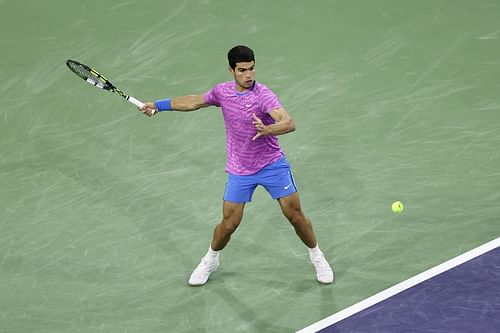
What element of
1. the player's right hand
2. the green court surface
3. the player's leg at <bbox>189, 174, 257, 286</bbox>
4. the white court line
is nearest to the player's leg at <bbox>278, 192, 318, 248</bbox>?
the player's leg at <bbox>189, 174, 257, 286</bbox>

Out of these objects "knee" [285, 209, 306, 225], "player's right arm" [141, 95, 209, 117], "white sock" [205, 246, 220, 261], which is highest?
"player's right arm" [141, 95, 209, 117]

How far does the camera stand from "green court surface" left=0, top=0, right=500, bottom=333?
35.7 ft

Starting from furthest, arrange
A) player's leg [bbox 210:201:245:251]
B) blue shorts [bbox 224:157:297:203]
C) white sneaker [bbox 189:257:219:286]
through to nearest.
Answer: white sneaker [bbox 189:257:219:286] → player's leg [bbox 210:201:245:251] → blue shorts [bbox 224:157:297:203]

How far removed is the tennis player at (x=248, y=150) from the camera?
10.0 metres

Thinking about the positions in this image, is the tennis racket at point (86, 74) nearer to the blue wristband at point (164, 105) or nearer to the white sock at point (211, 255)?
the blue wristband at point (164, 105)

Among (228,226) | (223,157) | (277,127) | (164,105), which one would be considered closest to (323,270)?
(228,226)

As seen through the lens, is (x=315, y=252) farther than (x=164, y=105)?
Yes

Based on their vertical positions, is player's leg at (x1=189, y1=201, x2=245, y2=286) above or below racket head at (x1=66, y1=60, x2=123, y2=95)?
below

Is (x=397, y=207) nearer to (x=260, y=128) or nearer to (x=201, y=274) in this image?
(x=201, y=274)

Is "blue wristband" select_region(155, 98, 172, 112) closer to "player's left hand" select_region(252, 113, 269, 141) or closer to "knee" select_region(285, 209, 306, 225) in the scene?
"player's left hand" select_region(252, 113, 269, 141)

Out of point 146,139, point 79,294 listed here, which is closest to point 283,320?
point 79,294

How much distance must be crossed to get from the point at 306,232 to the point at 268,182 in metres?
0.64

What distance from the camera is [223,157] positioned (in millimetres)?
13188

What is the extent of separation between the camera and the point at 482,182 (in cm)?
1227
